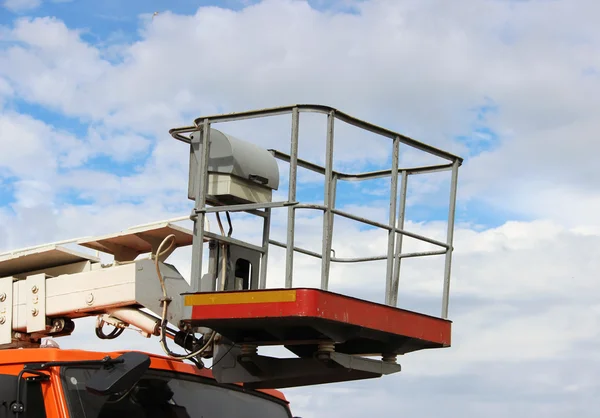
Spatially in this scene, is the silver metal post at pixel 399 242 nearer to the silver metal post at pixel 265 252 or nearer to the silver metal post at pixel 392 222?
the silver metal post at pixel 392 222

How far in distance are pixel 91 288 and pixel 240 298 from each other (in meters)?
1.18

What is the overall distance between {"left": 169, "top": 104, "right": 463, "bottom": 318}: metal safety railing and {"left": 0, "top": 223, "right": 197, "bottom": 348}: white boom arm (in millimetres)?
273

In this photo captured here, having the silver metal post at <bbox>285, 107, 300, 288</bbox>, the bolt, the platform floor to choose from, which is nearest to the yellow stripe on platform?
the platform floor

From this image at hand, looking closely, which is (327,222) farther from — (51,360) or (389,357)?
(51,360)

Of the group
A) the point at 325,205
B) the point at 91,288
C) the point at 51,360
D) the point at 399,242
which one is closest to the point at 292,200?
the point at 325,205

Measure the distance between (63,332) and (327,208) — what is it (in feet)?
6.68

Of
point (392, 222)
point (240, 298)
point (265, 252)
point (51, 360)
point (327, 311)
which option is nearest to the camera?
point (51, 360)

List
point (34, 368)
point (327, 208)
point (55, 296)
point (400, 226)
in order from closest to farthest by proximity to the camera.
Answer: point (34, 368) < point (327, 208) < point (55, 296) < point (400, 226)


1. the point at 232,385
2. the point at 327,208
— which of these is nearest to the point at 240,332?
the point at 232,385

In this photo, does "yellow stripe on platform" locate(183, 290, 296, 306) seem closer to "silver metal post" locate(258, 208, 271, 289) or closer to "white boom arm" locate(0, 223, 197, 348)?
"white boom arm" locate(0, 223, 197, 348)

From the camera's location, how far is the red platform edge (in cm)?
651

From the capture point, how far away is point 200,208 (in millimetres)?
7242

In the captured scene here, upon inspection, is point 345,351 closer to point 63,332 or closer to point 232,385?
point 232,385

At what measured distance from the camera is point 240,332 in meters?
7.14
